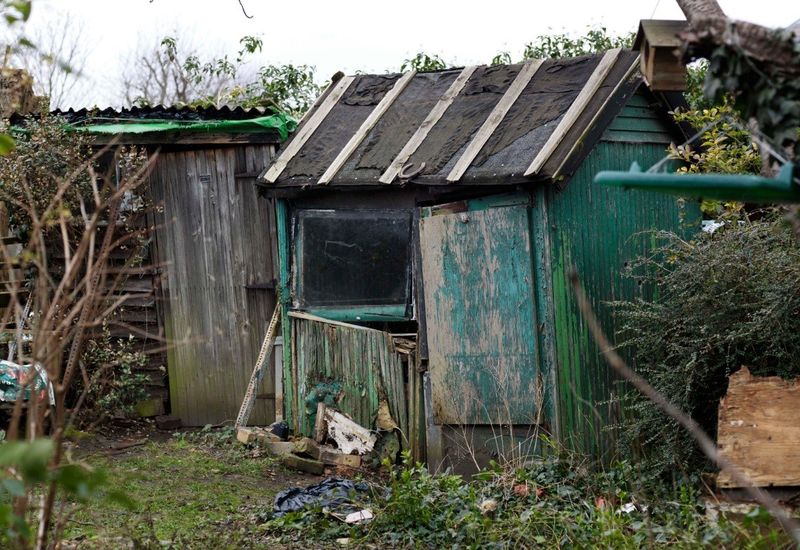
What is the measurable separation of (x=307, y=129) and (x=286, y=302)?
177 centimetres

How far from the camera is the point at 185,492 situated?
26.0 ft

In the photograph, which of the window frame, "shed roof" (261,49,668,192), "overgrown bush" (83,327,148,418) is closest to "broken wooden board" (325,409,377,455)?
the window frame

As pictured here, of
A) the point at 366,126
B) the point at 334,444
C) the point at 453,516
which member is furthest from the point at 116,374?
the point at 453,516

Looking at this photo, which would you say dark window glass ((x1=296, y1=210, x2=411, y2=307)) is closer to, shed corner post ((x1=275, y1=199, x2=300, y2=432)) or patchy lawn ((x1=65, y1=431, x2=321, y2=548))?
shed corner post ((x1=275, y1=199, x2=300, y2=432))

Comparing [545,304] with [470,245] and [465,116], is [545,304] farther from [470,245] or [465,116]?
[465,116]

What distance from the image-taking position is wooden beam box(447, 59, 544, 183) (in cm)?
833

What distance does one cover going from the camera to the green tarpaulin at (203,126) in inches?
401

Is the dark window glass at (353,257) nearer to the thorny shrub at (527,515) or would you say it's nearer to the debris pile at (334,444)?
the debris pile at (334,444)

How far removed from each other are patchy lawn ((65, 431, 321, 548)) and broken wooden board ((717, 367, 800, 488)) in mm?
3298

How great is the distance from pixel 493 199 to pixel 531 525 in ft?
10.2

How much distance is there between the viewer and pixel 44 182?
9.84m

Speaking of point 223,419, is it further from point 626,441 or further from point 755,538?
point 755,538

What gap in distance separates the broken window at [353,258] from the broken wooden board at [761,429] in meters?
Answer: 3.34

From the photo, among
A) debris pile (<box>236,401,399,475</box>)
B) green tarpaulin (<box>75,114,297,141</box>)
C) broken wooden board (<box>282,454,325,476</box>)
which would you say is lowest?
broken wooden board (<box>282,454,325,476</box>)
